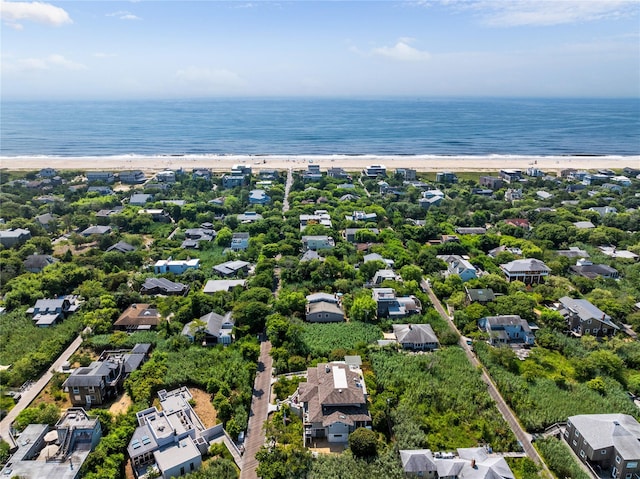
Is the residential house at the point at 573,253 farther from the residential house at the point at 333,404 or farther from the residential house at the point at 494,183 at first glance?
the residential house at the point at 333,404

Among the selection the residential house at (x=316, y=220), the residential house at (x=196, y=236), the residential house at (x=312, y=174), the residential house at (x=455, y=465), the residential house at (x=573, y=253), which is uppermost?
the residential house at (x=312, y=174)

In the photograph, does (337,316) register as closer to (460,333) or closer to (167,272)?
(460,333)

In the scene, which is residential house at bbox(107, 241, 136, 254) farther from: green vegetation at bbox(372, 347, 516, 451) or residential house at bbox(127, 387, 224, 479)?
green vegetation at bbox(372, 347, 516, 451)

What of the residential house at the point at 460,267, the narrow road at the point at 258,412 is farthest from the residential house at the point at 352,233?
the narrow road at the point at 258,412

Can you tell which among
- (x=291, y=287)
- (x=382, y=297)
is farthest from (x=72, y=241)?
(x=382, y=297)

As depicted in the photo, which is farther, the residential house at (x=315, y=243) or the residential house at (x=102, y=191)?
the residential house at (x=102, y=191)

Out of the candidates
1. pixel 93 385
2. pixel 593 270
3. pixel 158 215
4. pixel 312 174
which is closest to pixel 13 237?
pixel 158 215

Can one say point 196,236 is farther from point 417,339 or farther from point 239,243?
point 417,339
